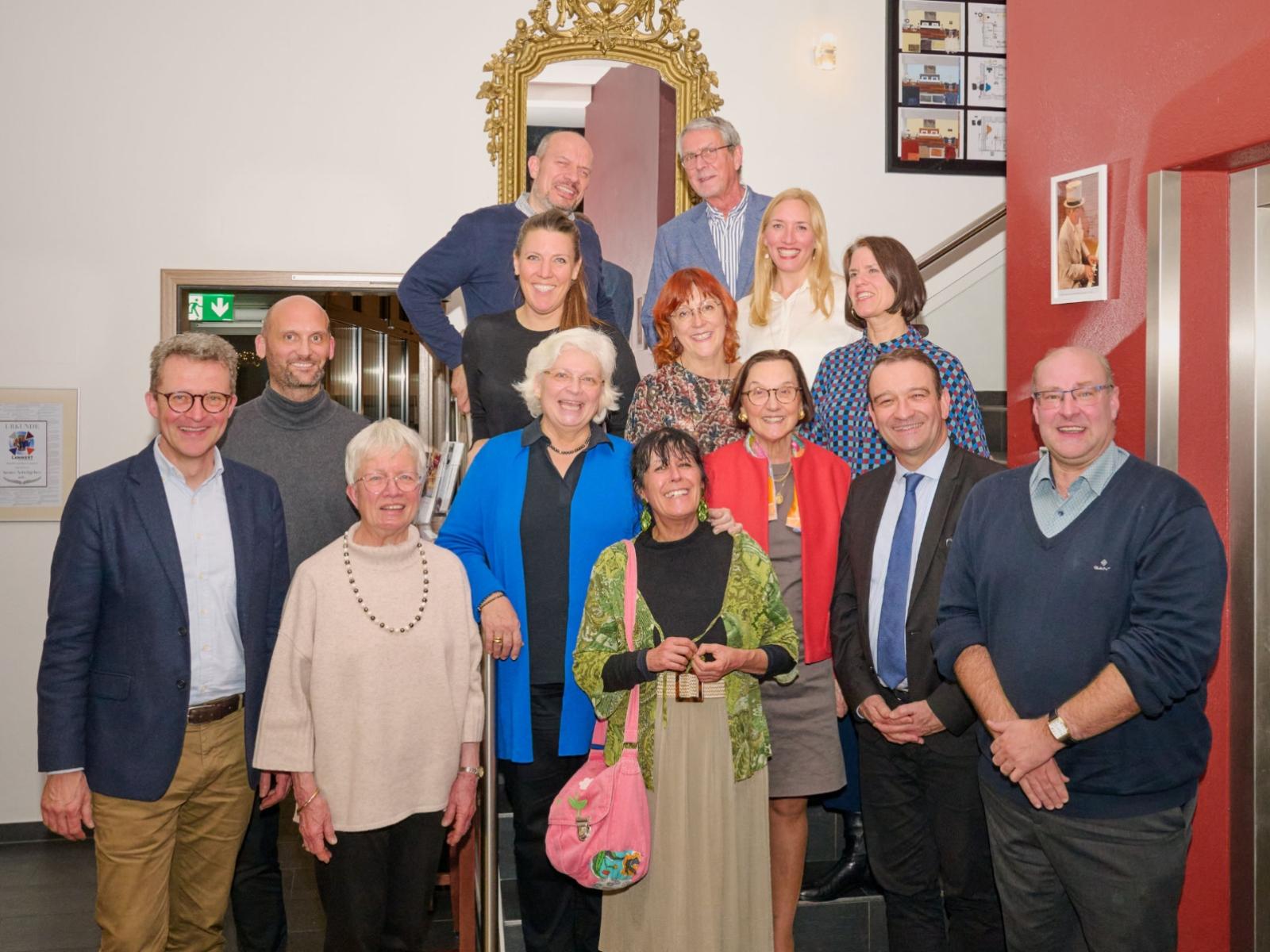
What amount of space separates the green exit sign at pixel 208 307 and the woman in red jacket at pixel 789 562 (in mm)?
3431

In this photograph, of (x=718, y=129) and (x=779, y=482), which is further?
(x=718, y=129)

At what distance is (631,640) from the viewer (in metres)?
2.69

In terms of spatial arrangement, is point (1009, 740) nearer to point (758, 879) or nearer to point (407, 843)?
point (758, 879)

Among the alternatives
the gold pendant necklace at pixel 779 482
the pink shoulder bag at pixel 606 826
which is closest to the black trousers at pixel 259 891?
the pink shoulder bag at pixel 606 826

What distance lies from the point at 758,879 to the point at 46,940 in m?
3.00

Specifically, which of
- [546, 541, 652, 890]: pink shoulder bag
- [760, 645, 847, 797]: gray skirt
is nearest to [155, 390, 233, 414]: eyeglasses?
[546, 541, 652, 890]: pink shoulder bag

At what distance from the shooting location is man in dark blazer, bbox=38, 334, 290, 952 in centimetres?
270

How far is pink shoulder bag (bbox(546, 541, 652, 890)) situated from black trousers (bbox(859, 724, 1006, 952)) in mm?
650

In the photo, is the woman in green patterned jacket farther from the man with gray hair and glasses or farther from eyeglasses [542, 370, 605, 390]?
the man with gray hair and glasses

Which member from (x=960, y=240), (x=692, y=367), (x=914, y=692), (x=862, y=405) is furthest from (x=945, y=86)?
(x=914, y=692)

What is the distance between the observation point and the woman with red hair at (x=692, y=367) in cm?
318

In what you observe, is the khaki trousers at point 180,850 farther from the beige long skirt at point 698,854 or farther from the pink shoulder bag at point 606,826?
the beige long skirt at point 698,854

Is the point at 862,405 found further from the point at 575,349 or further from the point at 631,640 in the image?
the point at 631,640

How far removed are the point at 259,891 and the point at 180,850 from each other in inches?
20.7
